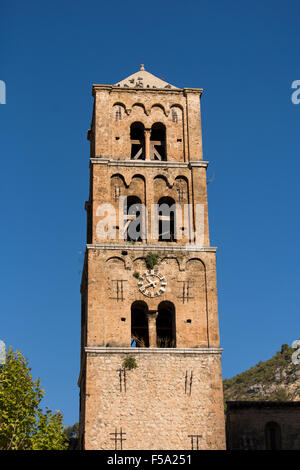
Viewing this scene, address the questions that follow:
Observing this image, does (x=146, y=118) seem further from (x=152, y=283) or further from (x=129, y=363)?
(x=129, y=363)

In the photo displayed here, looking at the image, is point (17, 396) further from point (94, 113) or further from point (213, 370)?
point (94, 113)

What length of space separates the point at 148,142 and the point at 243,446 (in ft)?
50.7

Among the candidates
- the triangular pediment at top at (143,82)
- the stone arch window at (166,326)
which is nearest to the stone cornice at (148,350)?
the stone arch window at (166,326)

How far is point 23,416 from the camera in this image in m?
37.8

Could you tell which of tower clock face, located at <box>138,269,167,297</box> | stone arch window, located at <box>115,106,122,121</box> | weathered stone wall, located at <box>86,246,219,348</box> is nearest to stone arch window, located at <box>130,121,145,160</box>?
stone arch window, located at <box>115,106,122,121</box>

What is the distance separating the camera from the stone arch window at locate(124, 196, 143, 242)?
39.2 metres

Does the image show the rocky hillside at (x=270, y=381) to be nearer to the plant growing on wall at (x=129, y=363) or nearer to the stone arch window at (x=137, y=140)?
the stone arch window at (x=137, y=140)

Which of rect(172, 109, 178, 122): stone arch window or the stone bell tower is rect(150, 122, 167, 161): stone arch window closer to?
the stone bell tower

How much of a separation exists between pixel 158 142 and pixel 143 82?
11.7 ft

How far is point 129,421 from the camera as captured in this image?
3384 centimetres

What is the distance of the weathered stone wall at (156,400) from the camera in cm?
3372
